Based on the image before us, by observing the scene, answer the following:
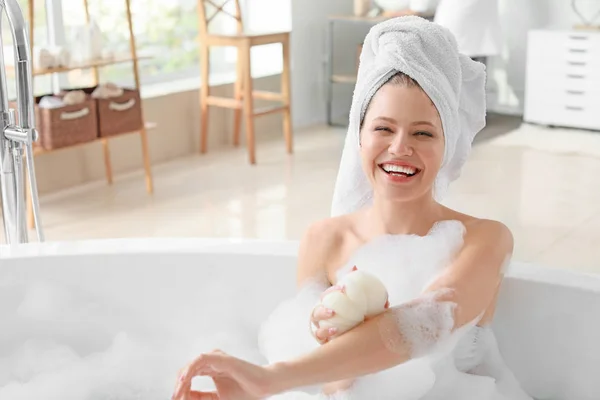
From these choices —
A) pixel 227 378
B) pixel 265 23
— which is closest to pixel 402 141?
pixel 227 378

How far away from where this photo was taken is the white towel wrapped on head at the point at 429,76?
136cm

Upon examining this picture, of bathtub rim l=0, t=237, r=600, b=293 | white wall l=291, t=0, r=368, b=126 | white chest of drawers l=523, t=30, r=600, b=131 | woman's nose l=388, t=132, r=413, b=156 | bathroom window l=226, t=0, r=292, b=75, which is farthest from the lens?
white wall l=291, t=0, r=368, b=126

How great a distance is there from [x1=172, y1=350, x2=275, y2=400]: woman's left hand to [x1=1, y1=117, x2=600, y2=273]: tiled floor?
2093 millimetres

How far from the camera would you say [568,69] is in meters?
5.35

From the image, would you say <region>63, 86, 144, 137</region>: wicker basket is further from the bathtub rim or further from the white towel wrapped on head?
the white towel wrapped on head

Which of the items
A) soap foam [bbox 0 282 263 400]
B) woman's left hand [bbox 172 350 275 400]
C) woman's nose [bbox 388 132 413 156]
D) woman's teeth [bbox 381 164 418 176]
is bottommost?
soap foam [bbox 0 282 263 400]

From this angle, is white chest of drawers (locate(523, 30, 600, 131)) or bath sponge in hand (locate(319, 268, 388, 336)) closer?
bath sponge in hand (locate(319, 268, 388, 336))

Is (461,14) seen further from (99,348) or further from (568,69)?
(99,348)

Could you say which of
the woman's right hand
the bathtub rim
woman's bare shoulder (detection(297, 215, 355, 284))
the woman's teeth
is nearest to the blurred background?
the bathtub rim

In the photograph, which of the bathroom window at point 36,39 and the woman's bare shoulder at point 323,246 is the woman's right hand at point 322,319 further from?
the bathroom window at point 36,39

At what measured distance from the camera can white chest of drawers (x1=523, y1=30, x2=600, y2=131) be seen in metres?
5.26

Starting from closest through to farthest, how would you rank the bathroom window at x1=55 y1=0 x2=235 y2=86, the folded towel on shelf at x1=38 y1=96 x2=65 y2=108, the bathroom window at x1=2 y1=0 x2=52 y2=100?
the folded towel on shelf at x1=38 y1=96 x2=65 y2=108 → the bathroom window at x1=2 y1=0 x2=52 y2=100 → the bathroom window at x1=55 y1=0 x2=235 y2=86

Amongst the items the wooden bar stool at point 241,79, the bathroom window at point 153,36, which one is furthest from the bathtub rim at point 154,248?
the wooden bar stool at point 241,79

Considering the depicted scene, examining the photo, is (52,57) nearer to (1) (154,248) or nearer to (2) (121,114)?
(2) (121,114)
